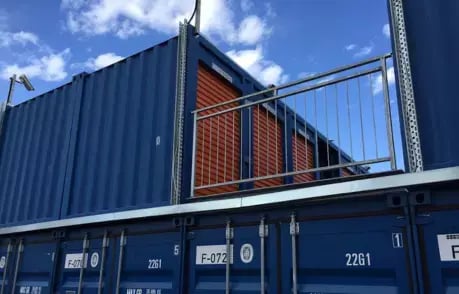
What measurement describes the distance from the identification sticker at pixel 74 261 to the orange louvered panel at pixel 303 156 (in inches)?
147

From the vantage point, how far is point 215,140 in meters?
5.45

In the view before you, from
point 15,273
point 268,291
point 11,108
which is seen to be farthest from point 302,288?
point 11,108

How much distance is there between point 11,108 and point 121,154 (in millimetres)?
3507

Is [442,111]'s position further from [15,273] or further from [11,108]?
[11,108]

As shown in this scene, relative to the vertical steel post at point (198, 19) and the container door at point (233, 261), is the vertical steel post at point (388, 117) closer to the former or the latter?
the container door at point (233, 261)

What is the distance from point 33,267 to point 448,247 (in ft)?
16.9

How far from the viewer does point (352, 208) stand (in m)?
3.39

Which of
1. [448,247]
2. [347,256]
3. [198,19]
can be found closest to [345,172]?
[198,19]

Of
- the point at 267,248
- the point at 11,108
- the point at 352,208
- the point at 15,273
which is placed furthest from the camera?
the point at 11,108

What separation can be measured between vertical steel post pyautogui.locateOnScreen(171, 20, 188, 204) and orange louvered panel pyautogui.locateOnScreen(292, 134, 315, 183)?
2969 mm

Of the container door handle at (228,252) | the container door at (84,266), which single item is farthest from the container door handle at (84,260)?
the container door handle at (228,252)

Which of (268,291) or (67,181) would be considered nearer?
(268,291)

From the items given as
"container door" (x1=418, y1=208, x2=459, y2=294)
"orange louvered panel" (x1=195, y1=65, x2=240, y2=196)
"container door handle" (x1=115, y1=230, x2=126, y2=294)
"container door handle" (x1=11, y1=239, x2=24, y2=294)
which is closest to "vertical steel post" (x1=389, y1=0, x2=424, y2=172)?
"container door" (x1=418, y1=208, x2=459, y2=294)

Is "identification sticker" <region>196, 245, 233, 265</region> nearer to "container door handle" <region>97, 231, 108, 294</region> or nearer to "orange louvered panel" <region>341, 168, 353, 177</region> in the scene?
"container door handle" <region>97, 231, 108, 294</region>
